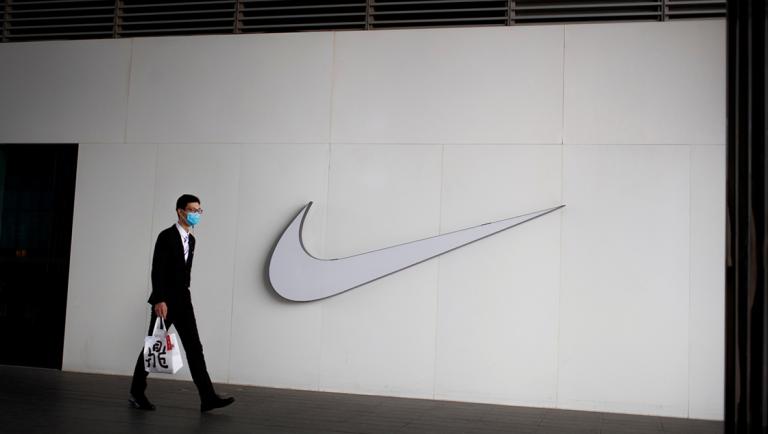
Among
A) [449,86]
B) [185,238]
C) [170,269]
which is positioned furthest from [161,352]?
[449,86]

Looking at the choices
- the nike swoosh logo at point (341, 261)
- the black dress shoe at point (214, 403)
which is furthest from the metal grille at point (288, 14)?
the black dress shoe at point (214, 403)

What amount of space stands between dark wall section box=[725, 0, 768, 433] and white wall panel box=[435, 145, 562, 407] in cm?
340

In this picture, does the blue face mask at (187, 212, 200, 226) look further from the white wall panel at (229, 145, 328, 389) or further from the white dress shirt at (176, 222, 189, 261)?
A: the white wall panel at (229, 145, 328, 389)

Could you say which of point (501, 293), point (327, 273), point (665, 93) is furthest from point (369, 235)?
point (665, 93)

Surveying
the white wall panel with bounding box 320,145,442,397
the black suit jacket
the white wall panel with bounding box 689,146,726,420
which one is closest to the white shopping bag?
the black suit jacket

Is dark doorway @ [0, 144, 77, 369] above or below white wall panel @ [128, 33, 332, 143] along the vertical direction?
below

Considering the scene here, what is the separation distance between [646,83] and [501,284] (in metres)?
2.11

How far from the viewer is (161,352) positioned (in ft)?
18.4

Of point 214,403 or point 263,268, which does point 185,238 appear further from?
point 263,268

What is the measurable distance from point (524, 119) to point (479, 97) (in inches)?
17.6

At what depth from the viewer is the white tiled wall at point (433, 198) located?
22.0 ft

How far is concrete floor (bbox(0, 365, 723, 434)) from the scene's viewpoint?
5.18m

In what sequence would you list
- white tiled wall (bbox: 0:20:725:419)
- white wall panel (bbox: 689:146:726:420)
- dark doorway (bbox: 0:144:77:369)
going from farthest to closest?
dark doorway (bbox: 0:144:77:369) → white tiled wall (bbox: 0:20:725:419) → white wall panel (bbox: 689:146:726:420)

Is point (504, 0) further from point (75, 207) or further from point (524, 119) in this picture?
point (75, 207)
